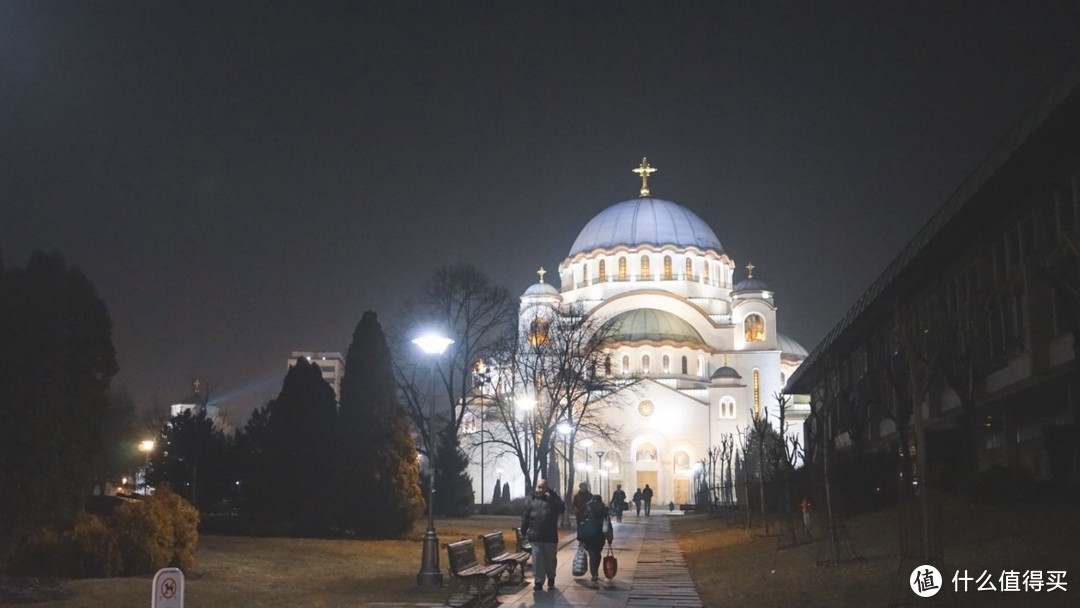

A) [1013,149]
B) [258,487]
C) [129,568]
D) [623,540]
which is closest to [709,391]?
[623,540]

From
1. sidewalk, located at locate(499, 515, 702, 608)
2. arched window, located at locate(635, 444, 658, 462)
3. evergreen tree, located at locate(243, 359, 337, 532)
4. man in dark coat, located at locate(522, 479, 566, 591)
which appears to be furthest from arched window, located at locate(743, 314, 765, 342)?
man in dark coat, located at locate(522, 479, 566, 591)

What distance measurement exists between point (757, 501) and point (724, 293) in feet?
164

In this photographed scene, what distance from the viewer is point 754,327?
8338 cm

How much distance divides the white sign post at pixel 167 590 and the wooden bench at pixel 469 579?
6.74 meters

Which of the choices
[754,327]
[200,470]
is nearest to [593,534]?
[200,470]

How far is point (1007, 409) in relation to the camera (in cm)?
2641

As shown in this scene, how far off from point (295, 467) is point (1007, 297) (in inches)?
674

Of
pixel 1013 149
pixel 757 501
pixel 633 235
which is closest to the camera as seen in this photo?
pixel 1013 149

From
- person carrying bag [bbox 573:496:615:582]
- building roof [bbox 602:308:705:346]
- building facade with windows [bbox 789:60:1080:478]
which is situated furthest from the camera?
building roof [bbox 602:308:705:346]

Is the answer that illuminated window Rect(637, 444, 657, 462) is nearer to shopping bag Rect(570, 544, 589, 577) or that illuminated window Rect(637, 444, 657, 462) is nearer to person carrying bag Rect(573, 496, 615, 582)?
shopping bag Rect(570, 544, 589, 577)

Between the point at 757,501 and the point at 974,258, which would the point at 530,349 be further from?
the point at 974,258

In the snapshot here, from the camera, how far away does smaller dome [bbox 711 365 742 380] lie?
3051 inches

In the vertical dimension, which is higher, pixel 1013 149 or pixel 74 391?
pixel 1013 149

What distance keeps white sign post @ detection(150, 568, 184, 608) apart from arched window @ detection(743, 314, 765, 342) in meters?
77.5
